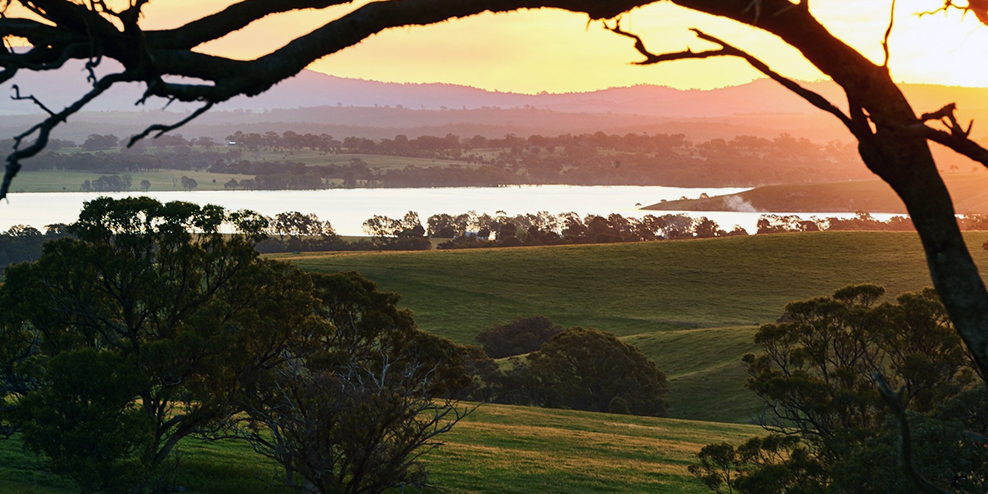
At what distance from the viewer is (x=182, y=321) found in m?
24.6

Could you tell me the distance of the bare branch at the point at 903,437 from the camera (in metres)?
3.35

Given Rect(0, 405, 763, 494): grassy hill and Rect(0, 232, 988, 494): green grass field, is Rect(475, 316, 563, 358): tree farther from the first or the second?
Rect(0, 405, 763, 494): grassy hill

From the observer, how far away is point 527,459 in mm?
36188

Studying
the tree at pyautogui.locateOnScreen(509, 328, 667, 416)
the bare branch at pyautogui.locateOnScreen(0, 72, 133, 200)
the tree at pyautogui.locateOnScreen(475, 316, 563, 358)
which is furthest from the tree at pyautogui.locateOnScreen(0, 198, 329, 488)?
the tree at pyautogui.locateOnScreen(475, 316, 563, 358)

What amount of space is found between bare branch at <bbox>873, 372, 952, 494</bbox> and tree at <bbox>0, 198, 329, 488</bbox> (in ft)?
66.6

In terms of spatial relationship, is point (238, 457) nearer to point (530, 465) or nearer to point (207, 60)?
point (530, 465)

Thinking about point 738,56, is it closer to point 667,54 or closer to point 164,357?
point 667,54

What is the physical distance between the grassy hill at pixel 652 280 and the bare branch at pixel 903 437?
68.1m

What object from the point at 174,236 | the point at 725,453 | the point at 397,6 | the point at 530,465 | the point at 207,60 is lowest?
the point at 530,465

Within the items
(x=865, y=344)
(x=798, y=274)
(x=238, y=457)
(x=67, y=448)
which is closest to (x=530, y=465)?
(x=238, y=457)

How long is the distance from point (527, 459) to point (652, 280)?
72.6 meters

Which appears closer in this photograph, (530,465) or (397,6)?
(397,6)

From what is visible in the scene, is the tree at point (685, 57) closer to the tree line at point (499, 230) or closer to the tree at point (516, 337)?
the tree at point (516, 337)

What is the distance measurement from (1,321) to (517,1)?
79.6 ft
